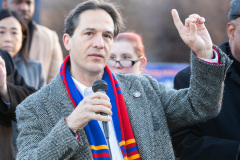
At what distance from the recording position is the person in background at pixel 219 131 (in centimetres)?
293

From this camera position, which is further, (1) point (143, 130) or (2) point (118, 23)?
(2) point (118, 23)

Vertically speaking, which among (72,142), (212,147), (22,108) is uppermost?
(22,108)

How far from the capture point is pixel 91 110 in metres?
2.20

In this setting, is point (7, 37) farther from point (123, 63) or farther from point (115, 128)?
point (115, 128)

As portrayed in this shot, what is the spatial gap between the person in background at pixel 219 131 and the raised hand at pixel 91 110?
113 centimetres

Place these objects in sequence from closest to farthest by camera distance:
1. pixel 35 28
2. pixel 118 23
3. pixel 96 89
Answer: pixel 96 89, pixel 118 23, pixel 35 28

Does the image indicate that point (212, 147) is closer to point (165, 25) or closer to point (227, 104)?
point (227, 104)

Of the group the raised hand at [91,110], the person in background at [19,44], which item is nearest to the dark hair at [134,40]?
the person in background at [19,44]

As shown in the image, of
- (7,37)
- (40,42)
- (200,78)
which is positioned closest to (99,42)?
(200,78)

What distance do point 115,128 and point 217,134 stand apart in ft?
3.15

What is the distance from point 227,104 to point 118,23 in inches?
44.7

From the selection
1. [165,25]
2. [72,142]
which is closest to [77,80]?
[72,142]

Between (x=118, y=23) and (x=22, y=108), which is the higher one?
(x=118, y=23)

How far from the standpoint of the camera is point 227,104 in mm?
3162
